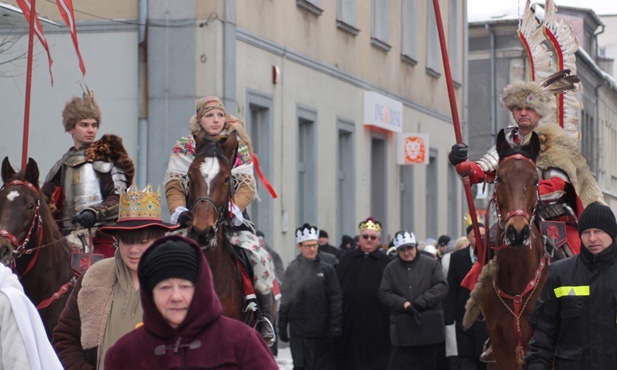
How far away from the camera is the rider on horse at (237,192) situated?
11.3 metres

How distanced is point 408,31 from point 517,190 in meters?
22.0

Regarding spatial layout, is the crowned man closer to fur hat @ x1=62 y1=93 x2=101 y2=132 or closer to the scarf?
fur hat @ x1=62 y1=93 x2=101 y2=132


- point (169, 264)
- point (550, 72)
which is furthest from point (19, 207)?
point (169, 264)

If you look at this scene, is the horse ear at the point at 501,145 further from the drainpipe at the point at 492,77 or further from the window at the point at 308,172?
the drainpipe at the point at 492,77

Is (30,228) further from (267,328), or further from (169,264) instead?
(169,264)

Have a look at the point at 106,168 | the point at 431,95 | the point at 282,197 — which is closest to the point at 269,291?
the point at 106,168

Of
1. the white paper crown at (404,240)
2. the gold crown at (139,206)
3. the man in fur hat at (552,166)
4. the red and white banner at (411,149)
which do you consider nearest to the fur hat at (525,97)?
the man in fur hat at (552,166)

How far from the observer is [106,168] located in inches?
500

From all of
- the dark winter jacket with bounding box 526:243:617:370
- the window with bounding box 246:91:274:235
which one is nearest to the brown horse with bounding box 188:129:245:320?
the dark winter jacket with bounding box 526:243:617:370

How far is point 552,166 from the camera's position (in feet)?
39.2

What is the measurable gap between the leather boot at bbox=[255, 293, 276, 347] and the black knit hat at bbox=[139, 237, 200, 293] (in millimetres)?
5914

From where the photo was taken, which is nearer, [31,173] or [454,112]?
[31,173]

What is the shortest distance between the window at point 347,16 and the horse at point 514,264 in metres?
15.5

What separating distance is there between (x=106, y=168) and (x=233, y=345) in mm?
7480
